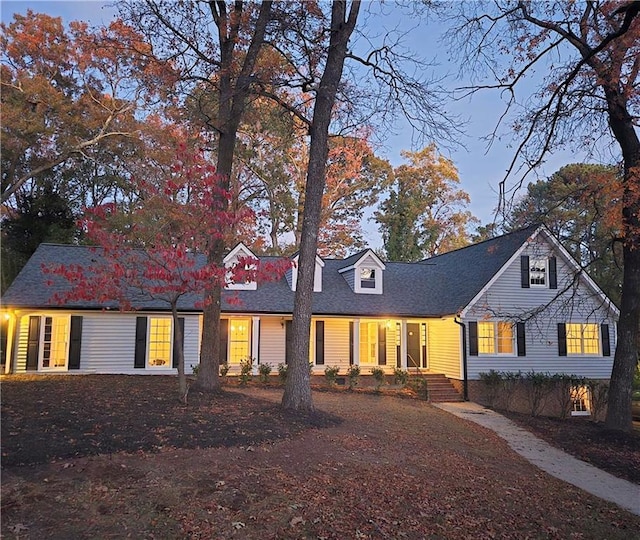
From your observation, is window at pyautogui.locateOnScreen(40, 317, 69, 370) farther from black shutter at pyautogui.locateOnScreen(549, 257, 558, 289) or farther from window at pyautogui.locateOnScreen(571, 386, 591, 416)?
window at pyautogui.locateOnScreen(571, 386, 591, 416)

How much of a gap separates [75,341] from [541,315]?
16.0m

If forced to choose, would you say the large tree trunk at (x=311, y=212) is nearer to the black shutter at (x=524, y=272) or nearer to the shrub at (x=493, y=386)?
the shrub at (x=493, y=386)

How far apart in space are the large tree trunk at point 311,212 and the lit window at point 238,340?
26.1 feet

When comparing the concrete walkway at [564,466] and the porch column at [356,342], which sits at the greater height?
the porch column at [356,342]

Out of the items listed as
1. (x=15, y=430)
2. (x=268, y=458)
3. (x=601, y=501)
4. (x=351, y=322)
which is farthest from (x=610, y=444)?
(x=15, y=430)

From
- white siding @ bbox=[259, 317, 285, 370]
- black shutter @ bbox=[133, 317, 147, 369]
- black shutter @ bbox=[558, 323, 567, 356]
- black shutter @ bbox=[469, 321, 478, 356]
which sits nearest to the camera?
black shutter @ bbox=[133, 317, 147, 369]

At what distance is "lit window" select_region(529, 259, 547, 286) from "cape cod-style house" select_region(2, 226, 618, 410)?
37 millimetres

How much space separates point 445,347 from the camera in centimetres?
1756

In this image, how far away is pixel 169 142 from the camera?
23.7 meters

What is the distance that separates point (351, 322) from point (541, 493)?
11.5 m

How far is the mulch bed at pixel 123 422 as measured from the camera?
5.98 metres

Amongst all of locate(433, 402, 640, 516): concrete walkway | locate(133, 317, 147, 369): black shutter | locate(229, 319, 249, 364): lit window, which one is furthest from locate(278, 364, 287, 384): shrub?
locate(433, 402, 640, 516): concrete walkway

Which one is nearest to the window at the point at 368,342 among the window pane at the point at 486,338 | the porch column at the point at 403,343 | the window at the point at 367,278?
the porch column at the point at 403,343

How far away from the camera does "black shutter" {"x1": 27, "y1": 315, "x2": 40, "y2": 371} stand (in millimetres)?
14578
